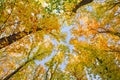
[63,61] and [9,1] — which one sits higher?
[9,1]

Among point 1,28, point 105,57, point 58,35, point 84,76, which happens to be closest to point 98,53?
point 105,57

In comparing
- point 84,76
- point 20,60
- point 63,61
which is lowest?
point 84,76

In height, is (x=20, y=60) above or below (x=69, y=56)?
above

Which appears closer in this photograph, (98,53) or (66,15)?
(66,15)

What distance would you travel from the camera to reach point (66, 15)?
931 centimetres

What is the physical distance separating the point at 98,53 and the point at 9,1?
24.7 feet

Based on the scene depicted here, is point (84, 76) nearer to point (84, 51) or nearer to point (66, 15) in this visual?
point (84, 51)

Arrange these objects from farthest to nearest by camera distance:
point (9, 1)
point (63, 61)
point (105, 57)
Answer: point (63, 61) → point (105, 57) → point (9, 1)

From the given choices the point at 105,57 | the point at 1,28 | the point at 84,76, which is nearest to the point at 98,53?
the point at 105,57

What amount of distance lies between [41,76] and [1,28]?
445 inches

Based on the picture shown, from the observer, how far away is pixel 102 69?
15.2 meters

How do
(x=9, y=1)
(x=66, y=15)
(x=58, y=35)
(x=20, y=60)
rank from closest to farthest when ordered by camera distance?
(x=9, y=1)
(x=66, y=15)
(x=58, y=35)
(x=20, y=60)

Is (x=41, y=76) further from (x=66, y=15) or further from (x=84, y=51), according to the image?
(x=66, y=15)

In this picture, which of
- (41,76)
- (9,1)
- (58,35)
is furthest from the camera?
(41,76)
